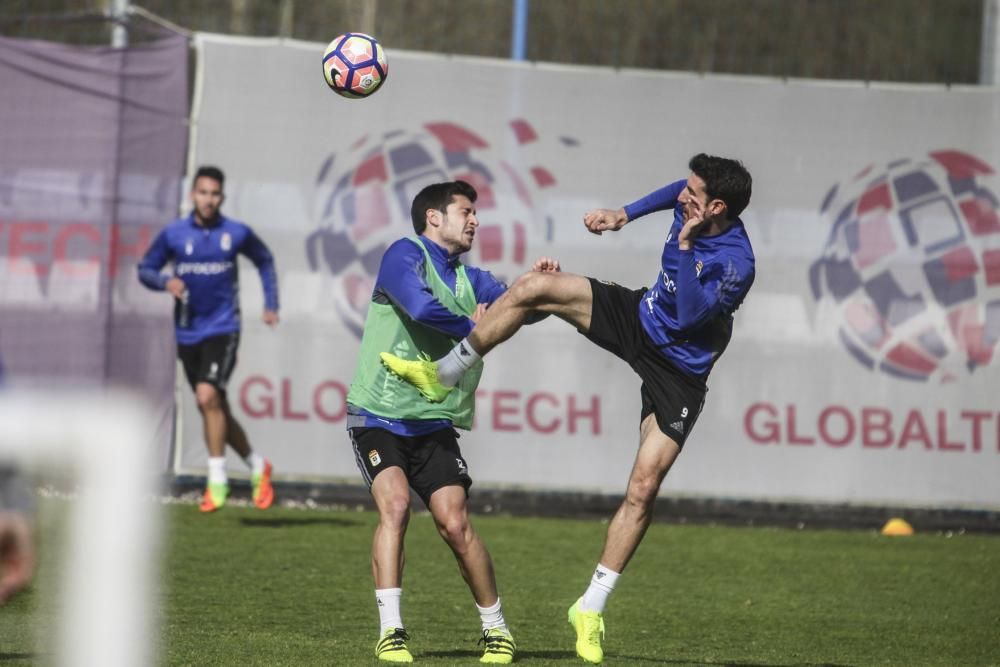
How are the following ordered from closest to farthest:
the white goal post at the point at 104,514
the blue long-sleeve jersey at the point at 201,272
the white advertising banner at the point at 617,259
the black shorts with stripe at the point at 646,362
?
the white goal post at the point at 104,514 → the black shorts with stripe at the point at 646,362 → the blue long-sleeve jersey at the point at 201,272 → the white advertising banner at the point at 617,259

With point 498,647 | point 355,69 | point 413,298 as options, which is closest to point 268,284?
point 355,69

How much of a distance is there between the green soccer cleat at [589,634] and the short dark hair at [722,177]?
71.9 inches

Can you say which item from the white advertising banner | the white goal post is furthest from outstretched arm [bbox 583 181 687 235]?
the white advertising banner

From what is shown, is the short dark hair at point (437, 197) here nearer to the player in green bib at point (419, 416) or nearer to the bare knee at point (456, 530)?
the player in green bib at point (419, 416)

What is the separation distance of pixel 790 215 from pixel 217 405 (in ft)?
16.7

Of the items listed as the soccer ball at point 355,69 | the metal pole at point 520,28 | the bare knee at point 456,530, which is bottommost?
the bare knee at point 456,530

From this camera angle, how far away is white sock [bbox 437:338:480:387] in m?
6.73

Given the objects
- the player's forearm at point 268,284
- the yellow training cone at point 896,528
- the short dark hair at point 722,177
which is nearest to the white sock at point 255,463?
the player's forearm at point 268,284

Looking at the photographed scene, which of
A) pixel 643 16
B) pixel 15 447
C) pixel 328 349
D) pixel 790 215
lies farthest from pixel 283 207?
pixel 15 447

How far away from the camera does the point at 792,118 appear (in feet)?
45.1

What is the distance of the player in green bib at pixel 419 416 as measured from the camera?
6.67 m

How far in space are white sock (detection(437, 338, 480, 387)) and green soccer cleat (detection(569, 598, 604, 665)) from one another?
3.61ft

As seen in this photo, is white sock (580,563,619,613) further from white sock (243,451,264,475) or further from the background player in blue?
white sock (243,451,264,475)

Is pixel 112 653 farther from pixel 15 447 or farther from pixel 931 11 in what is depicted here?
pixel 931 11
